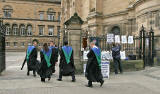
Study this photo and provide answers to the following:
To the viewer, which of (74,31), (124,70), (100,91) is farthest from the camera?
(124,70)

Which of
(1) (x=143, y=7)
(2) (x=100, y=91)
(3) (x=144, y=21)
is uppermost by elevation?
(1) (x=143, y=7)

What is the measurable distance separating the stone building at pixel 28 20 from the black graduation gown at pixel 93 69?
47.1 meters

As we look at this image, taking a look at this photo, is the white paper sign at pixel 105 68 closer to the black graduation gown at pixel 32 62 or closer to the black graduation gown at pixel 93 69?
the black graduation gown at pixel 93 69

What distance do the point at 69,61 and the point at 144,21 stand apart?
419 inches

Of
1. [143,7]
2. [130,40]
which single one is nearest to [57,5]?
Answer: [143,7]

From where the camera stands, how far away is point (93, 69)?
762 centimetres

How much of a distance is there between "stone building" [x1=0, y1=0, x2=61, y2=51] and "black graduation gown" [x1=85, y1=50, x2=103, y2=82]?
155 feet

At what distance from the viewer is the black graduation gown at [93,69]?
24.7 ft

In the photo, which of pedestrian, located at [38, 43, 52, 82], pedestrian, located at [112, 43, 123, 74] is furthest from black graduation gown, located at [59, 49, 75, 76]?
pedestrian, located at [112, 43, 123, 74]

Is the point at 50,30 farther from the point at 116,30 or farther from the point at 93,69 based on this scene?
the point at 93,69

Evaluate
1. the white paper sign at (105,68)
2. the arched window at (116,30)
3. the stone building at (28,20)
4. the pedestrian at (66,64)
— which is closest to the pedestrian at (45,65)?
the pedestrian at (66,64)

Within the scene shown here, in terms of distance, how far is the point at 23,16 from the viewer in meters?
56.8

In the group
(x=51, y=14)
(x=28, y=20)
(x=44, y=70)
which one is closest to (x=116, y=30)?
(x=44, y=70)

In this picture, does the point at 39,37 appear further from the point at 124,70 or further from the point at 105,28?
the point at 124,70
